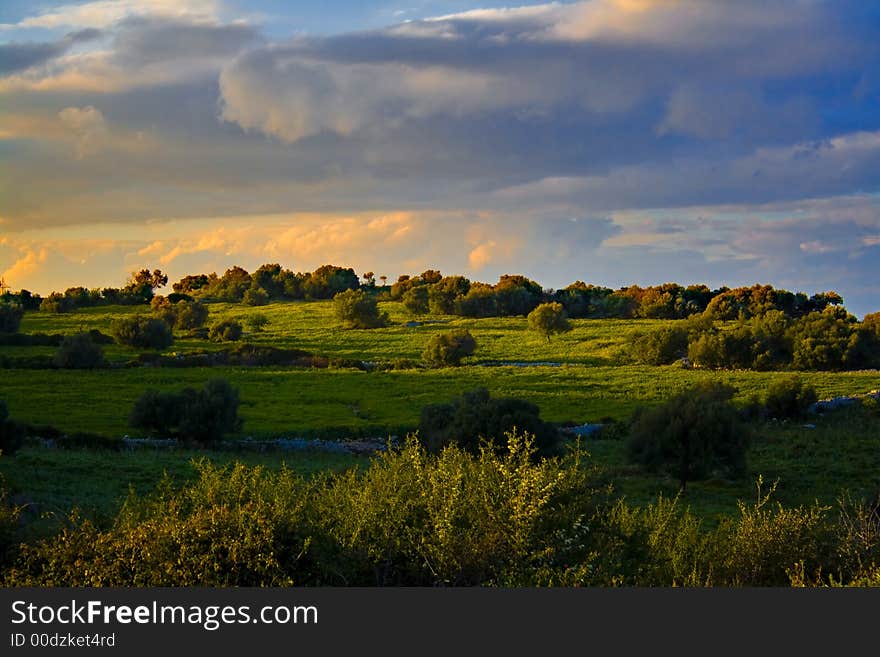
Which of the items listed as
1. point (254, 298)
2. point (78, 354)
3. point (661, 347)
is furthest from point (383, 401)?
point (254, 298)

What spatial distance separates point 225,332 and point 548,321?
1260 inches

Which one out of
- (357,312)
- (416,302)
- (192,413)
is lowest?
(192,413)

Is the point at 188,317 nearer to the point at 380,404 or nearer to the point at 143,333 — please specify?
the point at 143,333

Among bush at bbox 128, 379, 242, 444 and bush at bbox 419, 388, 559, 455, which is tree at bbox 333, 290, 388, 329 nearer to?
bush at bbox 128, 379, 242, 444

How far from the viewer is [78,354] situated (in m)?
67.1

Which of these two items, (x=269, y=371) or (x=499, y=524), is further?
(x=269, y=371)

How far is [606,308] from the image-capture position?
128250mm

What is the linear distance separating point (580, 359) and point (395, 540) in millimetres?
72947

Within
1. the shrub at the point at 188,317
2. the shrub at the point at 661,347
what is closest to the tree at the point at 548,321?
the shrub at the point at 661,347

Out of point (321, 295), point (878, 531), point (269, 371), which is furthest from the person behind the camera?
point (321, 295)

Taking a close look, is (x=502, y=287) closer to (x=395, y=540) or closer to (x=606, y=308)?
(x=606, y=308)

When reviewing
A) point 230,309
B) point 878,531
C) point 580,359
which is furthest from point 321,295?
point 878,531

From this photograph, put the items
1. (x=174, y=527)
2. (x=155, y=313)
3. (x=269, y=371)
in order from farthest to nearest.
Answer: (x=155, y=313) → (x=269, y=371) → (x=174, y=527)

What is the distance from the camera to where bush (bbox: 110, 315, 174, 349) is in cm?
8119
